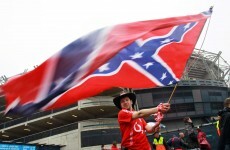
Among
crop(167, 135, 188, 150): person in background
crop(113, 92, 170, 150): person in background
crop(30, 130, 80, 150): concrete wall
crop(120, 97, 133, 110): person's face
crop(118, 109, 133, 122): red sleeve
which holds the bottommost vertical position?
crop(113, 92, 170, 150): person in background

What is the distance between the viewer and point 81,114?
4062 cm

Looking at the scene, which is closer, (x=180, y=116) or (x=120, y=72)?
(x=120, y=72)

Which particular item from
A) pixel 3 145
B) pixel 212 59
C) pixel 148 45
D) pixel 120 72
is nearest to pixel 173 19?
pixel 148 45

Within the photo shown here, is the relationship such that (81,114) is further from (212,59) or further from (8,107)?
(8,107)

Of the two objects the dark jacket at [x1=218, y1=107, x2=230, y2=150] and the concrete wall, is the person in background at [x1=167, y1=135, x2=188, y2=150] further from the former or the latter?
the concrete wall

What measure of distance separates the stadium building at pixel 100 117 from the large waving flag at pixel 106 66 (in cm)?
2720

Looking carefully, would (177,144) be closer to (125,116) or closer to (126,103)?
(126,103)

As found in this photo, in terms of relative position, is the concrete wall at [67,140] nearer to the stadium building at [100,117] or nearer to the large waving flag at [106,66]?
the stadium building at [100,117]

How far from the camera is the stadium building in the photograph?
35.7 m

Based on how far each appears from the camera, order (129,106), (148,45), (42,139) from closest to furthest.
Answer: (129,106), (148,45), (42,139)

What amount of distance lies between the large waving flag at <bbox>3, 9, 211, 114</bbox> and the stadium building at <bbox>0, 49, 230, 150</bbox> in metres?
27.2

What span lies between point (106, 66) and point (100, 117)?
36.3 metres

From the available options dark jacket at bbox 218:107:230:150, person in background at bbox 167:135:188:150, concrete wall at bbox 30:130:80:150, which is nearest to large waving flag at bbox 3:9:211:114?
dark jacket at bbox 218:107:230:150

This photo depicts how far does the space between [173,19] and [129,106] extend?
2.23 metres
